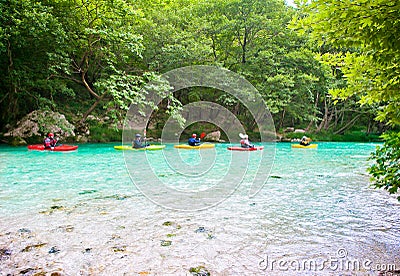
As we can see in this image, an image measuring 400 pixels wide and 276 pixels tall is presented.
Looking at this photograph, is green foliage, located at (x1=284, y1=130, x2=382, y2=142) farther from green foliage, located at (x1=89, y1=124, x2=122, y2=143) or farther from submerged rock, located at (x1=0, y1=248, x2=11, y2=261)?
submerged rock, located at (x1=0, y1=248, x2=11, y2=261)

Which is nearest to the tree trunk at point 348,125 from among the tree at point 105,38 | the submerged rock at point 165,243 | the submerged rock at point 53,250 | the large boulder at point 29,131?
the tree at point 105,38

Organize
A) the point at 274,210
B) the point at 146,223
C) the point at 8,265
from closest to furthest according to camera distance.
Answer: the point at 8,265 < the point at 146,223 < the point at 274,210

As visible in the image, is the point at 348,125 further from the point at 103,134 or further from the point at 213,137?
the point at 103,134

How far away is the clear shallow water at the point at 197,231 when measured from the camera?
2.89 metres

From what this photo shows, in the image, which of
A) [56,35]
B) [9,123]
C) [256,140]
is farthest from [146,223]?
[256,140]

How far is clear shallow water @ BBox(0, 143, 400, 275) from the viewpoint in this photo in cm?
289

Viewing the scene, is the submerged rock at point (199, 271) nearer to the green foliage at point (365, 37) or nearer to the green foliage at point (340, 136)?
the green foliage at point (365, 37)

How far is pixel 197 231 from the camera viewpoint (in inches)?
151

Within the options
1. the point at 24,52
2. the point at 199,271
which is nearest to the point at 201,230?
the point at 199,271

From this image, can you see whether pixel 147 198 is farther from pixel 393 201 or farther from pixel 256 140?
pixel 256 140

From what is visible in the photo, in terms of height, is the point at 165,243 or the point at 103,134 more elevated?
the point at 103,134

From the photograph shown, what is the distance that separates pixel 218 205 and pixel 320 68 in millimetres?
19815

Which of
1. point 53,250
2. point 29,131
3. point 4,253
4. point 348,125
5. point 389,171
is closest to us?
point 4,253

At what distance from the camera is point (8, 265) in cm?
278
